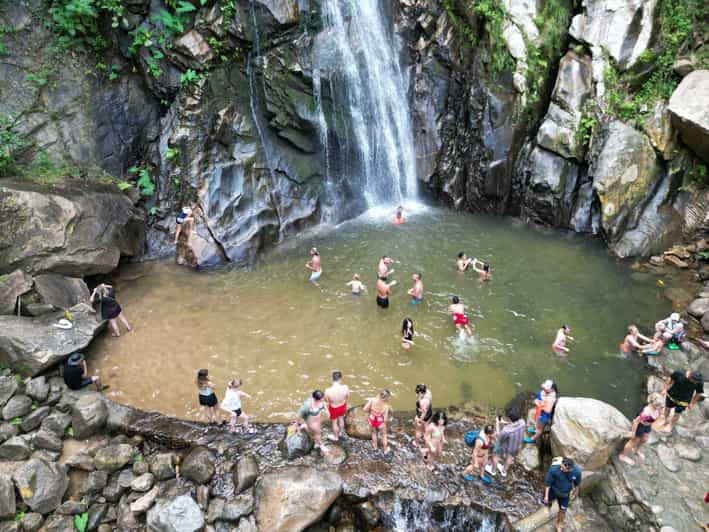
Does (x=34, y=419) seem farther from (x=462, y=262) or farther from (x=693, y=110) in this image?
(x=693, y=110)

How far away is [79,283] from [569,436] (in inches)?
495

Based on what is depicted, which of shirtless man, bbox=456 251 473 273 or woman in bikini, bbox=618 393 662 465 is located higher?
shirtless man, bbox=456 251 473 273

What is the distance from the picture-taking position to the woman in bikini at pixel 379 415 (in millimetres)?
8211

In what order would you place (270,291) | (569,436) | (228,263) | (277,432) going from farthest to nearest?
(228,263) → (270,291) → (277,432) → (569,436)

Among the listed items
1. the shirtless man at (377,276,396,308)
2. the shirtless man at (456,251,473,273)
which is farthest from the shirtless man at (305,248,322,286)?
the shirtless man at (456,251,473,273)

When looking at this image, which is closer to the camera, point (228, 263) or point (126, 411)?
point (126, 411)

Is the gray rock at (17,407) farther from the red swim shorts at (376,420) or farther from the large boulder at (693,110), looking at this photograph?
the large boulder at (693,110)

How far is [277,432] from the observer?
29.8ft

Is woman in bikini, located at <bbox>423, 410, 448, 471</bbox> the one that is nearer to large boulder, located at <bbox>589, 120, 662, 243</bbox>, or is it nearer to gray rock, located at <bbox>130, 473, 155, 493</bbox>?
gray rock, located at <bbox>130, 473, 155, 493</bbox>

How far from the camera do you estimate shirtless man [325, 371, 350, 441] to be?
8516 millimetres

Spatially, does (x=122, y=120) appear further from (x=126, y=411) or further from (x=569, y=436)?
(x=569, y=436)

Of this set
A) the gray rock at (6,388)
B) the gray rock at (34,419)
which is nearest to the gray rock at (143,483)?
the gray rock at (34,419)

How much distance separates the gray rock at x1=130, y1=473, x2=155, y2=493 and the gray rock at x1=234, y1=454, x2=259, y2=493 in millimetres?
1534

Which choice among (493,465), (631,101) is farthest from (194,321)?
(631,101)
